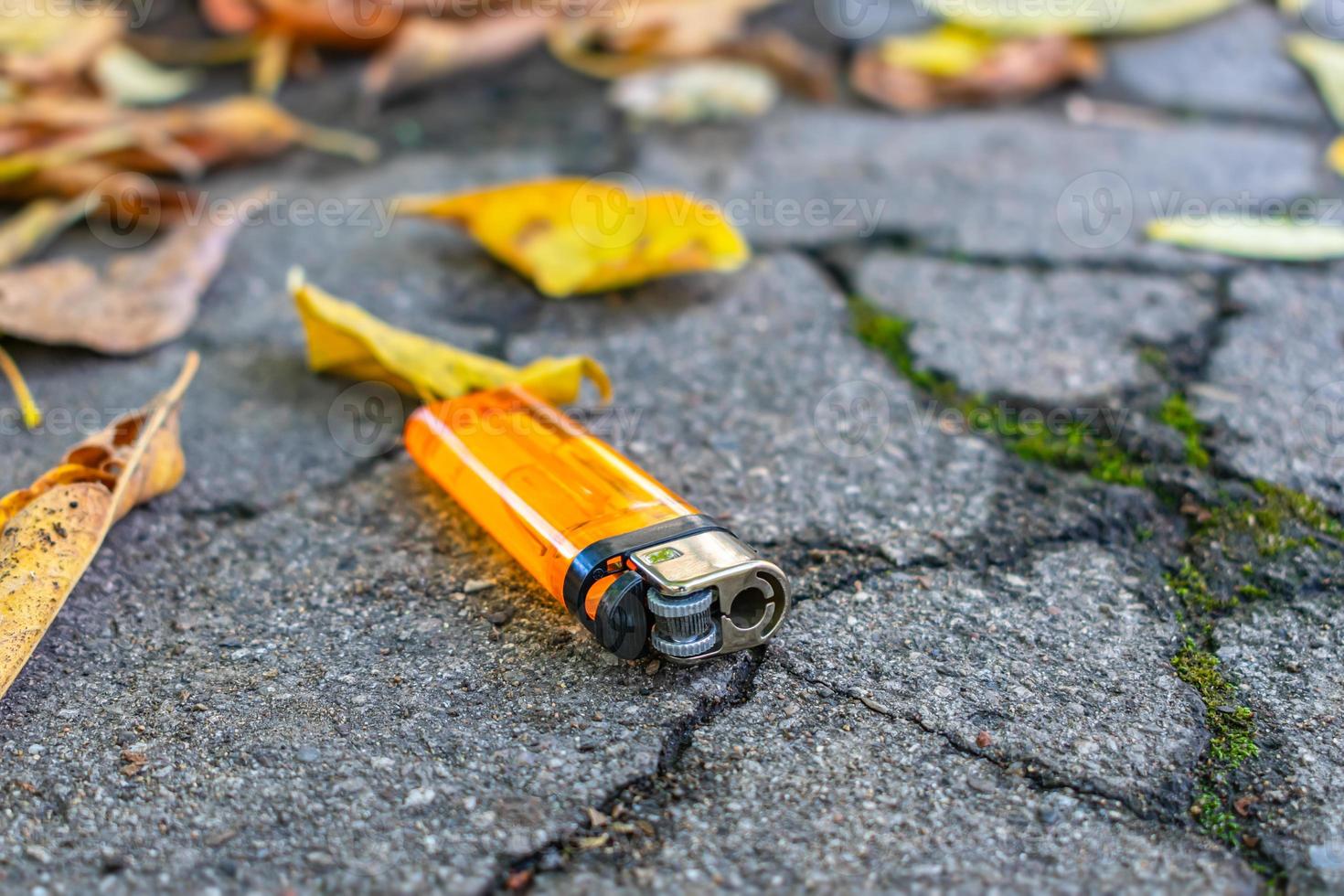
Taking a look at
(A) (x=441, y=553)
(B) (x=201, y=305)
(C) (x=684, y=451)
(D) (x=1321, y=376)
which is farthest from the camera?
(B) (x=201, y=305)

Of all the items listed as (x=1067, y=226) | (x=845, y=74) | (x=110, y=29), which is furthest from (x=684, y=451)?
(x=110, y=29)

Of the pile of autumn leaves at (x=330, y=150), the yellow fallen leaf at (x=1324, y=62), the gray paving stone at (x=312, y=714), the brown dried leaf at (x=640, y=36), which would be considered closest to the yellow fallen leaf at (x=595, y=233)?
the pile of autumn leaves at (x=330, y=150)

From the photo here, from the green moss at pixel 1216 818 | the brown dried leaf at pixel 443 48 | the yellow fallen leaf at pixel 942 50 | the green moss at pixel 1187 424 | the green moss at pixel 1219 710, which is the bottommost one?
the green moss at pixel 1216 818

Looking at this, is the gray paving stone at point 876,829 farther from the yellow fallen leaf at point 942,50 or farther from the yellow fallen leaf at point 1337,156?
the yellow fallen leaf at point 942,50

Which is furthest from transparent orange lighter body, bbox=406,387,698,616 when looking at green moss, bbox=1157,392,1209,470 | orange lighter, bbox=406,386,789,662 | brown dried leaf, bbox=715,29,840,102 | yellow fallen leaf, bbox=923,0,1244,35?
yellow fallen leaf, bbox=923,0,1244,35

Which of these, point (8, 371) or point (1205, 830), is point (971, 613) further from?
point (8, 371)
